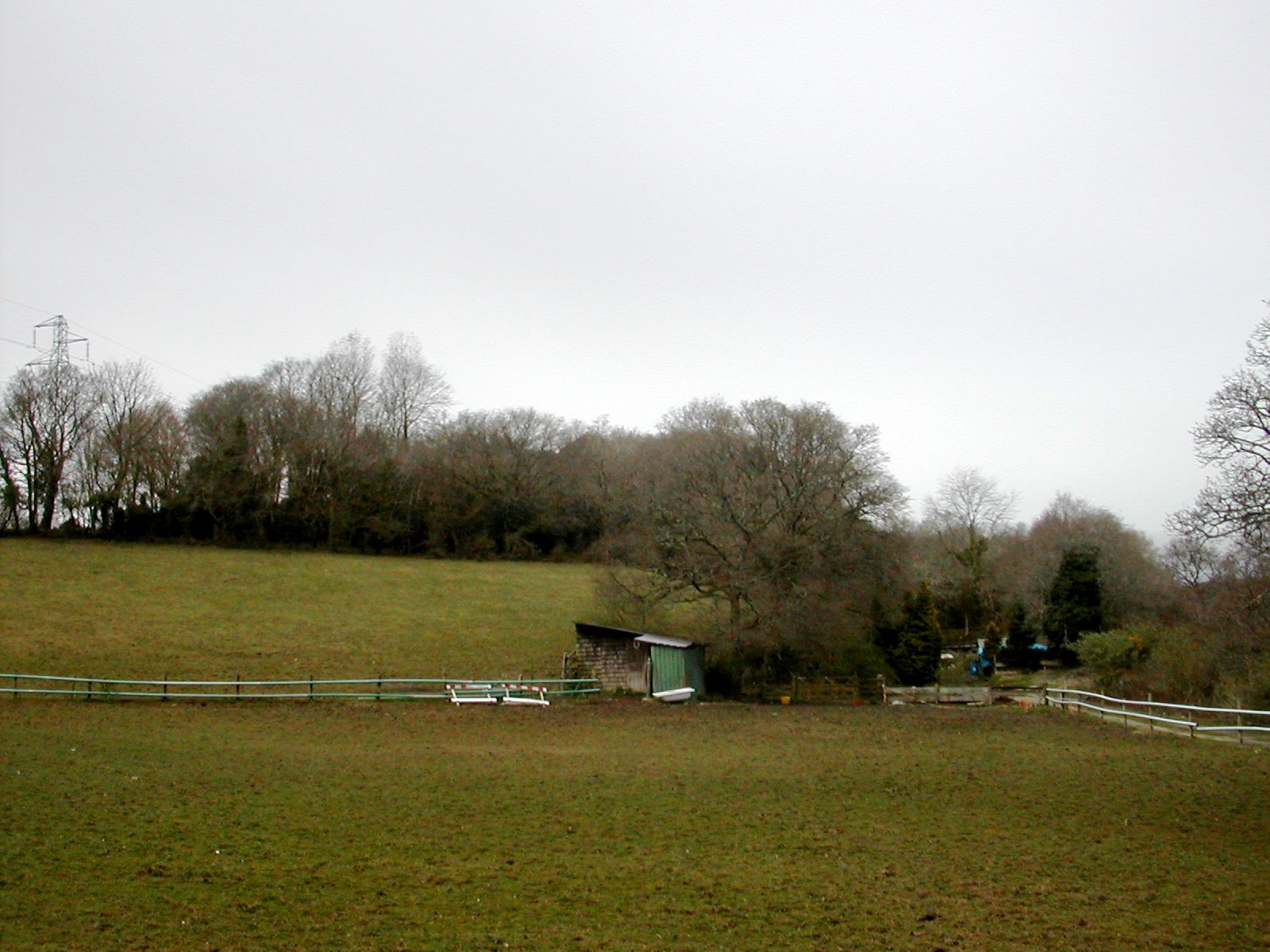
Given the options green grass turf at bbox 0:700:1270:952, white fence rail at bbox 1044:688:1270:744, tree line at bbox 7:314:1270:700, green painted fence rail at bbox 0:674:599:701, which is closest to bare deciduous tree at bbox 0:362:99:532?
tree line at bbox 7:314:1270:700

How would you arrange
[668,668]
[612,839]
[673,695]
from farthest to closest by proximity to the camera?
[668,668] → [673,695] → [612,839]

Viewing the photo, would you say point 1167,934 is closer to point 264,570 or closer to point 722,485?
point 722,485

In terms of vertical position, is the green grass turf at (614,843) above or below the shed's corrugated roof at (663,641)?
below

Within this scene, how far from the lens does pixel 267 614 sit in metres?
44.0

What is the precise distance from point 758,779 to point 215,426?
5090 cm

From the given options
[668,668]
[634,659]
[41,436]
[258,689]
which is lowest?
[258,689]

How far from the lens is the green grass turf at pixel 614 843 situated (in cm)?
1008

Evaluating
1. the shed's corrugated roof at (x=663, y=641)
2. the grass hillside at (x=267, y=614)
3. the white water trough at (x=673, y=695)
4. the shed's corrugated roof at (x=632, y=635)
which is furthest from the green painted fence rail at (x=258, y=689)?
the white water trough at (x=673, y=695)

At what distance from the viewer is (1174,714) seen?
32.6 metres

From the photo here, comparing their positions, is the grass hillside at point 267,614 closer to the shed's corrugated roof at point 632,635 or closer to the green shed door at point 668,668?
the shed's corrugated roof at point 632,635

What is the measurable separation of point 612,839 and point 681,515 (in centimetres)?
2746

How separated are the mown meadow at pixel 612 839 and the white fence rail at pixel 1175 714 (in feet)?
6.35

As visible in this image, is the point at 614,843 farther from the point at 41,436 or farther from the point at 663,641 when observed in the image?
the point at 41,436

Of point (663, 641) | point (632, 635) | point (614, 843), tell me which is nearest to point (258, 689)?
point (632, 635)
